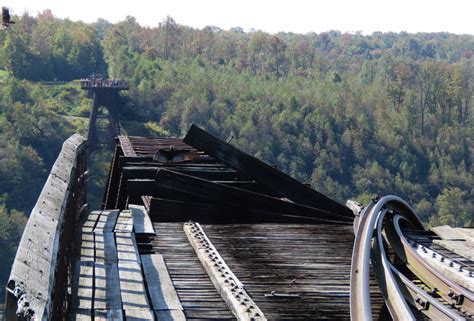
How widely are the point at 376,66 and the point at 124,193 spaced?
17611 cm

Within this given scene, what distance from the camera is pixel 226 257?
8.19 m

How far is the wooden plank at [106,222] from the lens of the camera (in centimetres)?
854

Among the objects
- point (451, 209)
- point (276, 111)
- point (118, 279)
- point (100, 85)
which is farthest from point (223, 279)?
point (276, 111)

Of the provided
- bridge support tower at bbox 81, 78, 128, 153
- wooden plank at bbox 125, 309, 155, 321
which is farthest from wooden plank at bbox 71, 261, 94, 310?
bridge support tower at bbox 81, 78, 128, 153

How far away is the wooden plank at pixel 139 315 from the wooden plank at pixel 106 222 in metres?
2.67

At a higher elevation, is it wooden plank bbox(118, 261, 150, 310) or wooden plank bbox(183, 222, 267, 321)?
wooden plank bbox(118, 261, 150, 310)

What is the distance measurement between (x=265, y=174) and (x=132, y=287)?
5682 millimetres

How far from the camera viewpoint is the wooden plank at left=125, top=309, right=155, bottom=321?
5668 millimetres

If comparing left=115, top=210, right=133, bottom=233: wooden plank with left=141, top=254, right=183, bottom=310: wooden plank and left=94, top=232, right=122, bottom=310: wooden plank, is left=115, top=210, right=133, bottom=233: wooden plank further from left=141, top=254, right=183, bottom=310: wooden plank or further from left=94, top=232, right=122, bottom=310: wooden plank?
left=141, top=254, right=183, bottom=310: wooden plank

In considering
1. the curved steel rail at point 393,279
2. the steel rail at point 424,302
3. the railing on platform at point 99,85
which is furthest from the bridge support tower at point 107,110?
the steel rail at point 424,302

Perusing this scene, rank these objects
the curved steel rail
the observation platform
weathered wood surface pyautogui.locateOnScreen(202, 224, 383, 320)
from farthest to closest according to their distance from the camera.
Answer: the observation platform < weathered wood surface pyautogui.locateOnScreen(202, 224, 383, 320) < the curved steel rail

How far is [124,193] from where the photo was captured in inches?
502

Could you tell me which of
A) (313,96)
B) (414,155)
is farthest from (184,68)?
(414,155)

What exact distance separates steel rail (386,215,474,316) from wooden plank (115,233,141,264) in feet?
7.07
